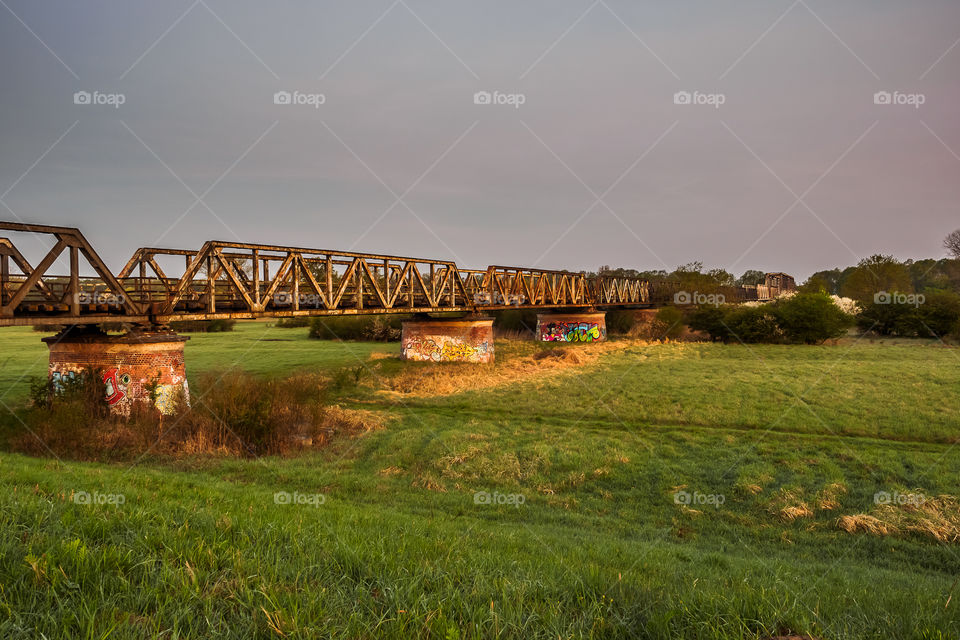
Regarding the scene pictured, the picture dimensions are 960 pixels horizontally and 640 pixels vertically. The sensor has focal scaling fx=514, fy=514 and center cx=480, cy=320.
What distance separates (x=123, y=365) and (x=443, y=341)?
18789mm

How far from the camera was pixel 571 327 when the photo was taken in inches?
1917

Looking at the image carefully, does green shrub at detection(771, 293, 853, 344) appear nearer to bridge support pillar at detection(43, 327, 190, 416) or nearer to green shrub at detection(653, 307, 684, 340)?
green shrub at detection(653, 307, 684, 340)

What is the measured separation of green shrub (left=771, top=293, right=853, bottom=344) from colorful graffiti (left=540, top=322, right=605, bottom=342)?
15.5 metres

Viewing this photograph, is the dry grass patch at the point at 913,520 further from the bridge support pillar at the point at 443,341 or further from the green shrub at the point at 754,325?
the green shrub at the point at 754,325

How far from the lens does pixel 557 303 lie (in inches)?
1847

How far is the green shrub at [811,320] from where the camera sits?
1641 inches

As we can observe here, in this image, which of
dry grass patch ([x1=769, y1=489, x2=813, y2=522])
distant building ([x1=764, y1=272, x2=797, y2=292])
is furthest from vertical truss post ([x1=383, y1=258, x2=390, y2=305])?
distant building ([x1=764, y1=272, x2=797, y2=292])

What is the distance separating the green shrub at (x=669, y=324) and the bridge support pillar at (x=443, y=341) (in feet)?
82.5

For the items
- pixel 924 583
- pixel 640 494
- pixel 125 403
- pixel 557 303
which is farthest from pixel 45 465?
pixel 557 303

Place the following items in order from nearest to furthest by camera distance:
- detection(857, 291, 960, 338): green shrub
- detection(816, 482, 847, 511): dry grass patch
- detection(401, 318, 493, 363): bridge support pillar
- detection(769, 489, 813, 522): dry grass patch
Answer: detection(769, 489, 813, 522): dry grass patch
detection(816, 482, 847, 511): dry grass patch
detection(401, 318, 493, 363): bridge support pillar
detection(857, 291, 960, 338): green shrub

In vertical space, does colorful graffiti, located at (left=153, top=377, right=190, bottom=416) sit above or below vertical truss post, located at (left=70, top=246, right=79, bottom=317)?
below

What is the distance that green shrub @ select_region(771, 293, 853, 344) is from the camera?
41.7m

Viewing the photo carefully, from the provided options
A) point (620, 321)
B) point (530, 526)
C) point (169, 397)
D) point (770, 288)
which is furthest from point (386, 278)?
point (770, 288)

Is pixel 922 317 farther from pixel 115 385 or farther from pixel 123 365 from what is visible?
pixel 115 385
